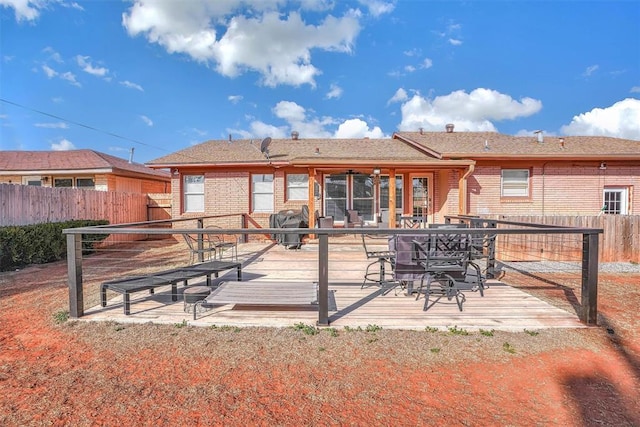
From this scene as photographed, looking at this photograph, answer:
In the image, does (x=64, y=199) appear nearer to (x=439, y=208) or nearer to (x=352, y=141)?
(x=352, y=141)

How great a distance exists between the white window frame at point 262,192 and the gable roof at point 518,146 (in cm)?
639

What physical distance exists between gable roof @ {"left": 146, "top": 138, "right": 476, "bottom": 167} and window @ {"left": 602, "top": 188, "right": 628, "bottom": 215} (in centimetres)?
687

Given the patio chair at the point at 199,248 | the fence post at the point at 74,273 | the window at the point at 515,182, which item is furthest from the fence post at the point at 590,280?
the window at the point at 515,182

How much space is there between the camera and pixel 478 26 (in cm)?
1311

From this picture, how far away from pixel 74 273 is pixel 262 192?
8.66 metres

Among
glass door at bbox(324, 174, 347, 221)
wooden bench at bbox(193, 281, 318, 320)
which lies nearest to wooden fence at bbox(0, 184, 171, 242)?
glass door at bbox(324, 174, 347, 221)

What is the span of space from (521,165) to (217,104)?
72.3 feet

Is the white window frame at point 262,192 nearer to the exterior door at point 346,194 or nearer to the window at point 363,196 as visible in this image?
the exterior door at point 346,194

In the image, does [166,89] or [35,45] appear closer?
[35,45]

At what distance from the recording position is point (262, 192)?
12312 mm

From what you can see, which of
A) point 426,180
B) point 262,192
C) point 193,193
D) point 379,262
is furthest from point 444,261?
point 193,193

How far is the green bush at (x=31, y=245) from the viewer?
7191mm

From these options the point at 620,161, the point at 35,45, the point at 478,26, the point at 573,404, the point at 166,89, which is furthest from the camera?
the point at 166,89

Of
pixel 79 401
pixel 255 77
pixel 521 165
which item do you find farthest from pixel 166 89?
pixel 79 401
